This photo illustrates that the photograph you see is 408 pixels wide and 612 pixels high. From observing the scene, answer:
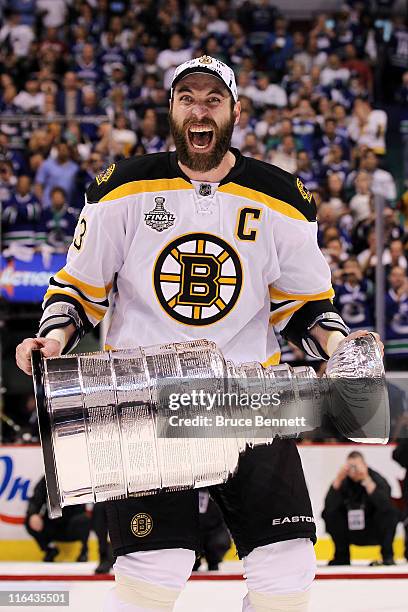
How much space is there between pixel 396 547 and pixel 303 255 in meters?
4.44

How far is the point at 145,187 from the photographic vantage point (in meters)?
2.73

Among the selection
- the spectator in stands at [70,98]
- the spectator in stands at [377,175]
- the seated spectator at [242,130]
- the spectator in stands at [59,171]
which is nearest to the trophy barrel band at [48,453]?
the spectator in stands at [59,171]

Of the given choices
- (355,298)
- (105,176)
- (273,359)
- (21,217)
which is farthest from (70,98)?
(273,359)

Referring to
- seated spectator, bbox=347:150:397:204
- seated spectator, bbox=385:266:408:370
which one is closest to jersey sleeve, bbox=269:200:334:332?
seated spectator, bbox=385:266:408:370

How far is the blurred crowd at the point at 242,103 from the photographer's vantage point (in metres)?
8.34

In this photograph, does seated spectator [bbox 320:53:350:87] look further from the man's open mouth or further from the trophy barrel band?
the trophy barrel band

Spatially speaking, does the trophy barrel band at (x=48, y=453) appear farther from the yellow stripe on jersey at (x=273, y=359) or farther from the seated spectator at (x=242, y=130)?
the seated spectator at (x=242, y=130)

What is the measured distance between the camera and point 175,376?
2.29 meters

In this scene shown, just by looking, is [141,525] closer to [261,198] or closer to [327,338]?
[327,338]

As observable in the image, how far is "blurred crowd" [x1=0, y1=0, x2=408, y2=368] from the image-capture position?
8.34 metres

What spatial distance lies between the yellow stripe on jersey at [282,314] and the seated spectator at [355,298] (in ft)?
16.2

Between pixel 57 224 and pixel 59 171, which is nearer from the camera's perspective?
pixel 57 224

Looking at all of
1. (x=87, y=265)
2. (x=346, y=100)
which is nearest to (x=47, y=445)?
(x=87, y=265)

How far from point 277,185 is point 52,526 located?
4.63 m
